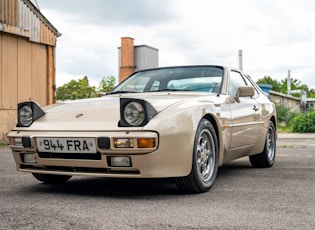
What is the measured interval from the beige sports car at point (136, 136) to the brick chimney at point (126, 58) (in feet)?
59.5

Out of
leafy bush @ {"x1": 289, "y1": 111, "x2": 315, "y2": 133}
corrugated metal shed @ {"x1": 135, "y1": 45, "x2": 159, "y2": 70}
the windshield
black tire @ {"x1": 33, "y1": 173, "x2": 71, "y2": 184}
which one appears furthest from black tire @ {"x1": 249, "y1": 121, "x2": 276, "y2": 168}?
corrugated metal shed @ {"x1": 135, "y1": 45, "x2": 159, "y2": 70}

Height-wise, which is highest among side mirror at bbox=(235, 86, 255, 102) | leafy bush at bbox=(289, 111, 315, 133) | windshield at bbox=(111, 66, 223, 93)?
windshield at bbox=(111, 66, 223, 93)

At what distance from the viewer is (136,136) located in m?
3.62

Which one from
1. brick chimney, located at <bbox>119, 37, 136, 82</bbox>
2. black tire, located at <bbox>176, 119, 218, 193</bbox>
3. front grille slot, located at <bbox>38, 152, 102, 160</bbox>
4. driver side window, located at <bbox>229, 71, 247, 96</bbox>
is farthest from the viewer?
brick chimney, located at <bbox>119, 37, 136, 82</bbox>

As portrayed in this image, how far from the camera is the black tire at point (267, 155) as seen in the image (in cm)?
620

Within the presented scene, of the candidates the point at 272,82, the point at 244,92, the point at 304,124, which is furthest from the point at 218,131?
the point at 272,82

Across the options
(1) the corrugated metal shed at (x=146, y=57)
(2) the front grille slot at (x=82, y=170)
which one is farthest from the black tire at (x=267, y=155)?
(1) the corrugated metal shed at (x=146, y=57)

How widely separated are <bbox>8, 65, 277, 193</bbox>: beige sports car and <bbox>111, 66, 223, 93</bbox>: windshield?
3cm

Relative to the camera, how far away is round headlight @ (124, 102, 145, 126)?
3729mm

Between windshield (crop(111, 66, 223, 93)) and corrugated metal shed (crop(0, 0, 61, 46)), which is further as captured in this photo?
corrugated metal shed (crop(0, 0, 61, 46))

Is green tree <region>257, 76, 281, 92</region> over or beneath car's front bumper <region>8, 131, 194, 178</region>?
over

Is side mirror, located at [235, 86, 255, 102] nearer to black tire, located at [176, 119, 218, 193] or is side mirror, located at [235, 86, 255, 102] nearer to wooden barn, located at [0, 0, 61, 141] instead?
black tire, located at [176, 119, 218, 193]

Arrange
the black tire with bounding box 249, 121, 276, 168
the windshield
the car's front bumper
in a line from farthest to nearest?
the black tire with bounding box 249, 121, 276, 168 < the windshield < the car's front bumper

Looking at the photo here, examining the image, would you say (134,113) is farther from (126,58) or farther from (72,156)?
(126,58)
